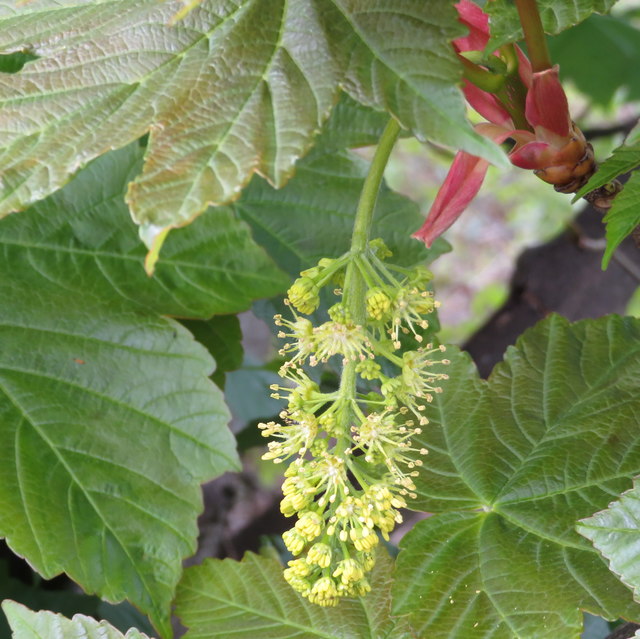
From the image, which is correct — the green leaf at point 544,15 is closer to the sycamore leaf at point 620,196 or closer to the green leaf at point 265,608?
the sycamore leaf at point 620,196

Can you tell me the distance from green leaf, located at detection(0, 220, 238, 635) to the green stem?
1.48 feet

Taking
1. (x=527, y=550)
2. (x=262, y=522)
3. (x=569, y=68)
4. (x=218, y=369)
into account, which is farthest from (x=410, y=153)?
(x=527, y=550)

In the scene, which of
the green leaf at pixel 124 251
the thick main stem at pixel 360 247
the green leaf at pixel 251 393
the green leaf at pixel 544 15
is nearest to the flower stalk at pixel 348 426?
the thick main stem at pixel 360 247

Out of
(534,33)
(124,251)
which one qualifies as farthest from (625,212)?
(124,251)

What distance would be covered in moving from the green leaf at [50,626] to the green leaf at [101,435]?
2.4 inches

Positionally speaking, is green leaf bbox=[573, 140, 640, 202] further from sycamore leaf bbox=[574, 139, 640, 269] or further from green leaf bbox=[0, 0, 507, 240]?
green leaf bbox=[0, 0, 507, 240]

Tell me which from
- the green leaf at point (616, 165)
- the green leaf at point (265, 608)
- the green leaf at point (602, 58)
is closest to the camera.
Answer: the green leaf at point (616, 165)

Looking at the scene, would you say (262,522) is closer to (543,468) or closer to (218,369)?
(218,369)

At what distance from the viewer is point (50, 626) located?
2.42ft

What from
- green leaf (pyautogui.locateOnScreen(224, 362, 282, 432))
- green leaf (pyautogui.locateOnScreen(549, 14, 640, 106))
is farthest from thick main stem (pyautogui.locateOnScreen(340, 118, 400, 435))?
green leaf (pyautogui.locateOnScreen(549, 14, 640, 106))

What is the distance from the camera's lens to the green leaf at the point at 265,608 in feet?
2.62

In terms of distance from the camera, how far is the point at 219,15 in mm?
628

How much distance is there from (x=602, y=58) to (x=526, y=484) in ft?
5.08

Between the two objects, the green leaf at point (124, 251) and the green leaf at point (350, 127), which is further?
the green leaf at point (350, 127)
